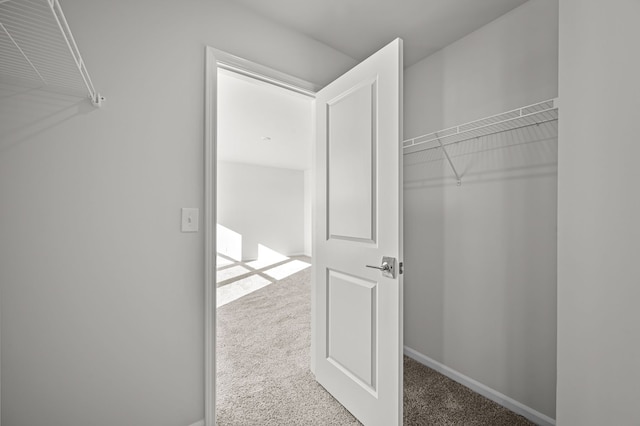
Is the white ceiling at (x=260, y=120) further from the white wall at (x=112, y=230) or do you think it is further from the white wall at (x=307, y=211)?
the white wall at (x=307, y=211)

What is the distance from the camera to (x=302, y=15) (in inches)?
70.6

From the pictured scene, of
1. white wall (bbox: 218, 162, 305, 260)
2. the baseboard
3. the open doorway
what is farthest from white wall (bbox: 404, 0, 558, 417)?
white wall (bbox: 218, 162, 305, 260)

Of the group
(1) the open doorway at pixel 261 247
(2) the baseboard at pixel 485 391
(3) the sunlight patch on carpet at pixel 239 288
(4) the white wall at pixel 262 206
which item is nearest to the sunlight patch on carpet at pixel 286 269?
(1) the open doorway at pixel 261 247

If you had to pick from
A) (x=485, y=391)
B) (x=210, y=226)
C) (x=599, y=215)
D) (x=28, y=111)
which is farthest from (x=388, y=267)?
(x=28, y=111)

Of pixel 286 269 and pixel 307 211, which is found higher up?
pixel 307 211

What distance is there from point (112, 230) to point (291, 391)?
4.86 feet

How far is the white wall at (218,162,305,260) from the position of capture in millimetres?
7652

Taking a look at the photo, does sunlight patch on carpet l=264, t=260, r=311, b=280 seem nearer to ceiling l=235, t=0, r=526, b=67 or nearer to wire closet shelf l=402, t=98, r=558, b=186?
wire closet shelf l=402, t=98, r=558, b=186

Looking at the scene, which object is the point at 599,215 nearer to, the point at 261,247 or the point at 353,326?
the point at 353,326

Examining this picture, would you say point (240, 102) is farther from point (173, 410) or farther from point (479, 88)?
point (173, 410)

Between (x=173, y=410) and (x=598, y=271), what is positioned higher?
(x=598, y=271)

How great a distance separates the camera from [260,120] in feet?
13.1

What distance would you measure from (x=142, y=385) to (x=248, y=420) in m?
0.63

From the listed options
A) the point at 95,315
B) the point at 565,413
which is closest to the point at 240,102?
the point at 95,315
